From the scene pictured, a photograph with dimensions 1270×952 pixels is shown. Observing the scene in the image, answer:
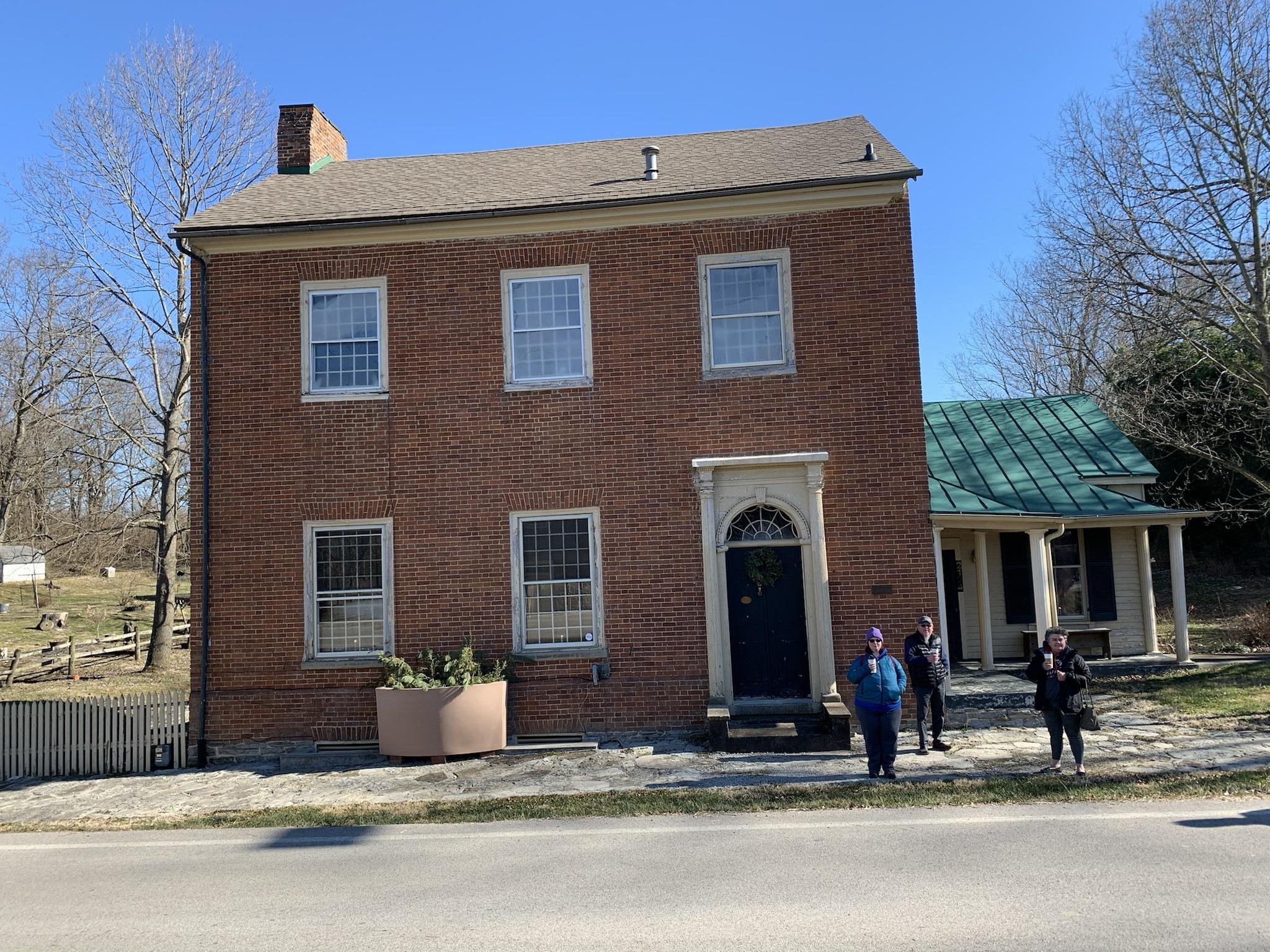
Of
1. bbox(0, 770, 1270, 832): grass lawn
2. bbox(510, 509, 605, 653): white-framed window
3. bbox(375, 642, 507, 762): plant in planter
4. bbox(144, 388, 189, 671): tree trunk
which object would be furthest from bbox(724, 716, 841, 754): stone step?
bbox(144, 388, 189, 671): tree trunk

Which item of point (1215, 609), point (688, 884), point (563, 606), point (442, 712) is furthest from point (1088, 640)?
point (688, 884)

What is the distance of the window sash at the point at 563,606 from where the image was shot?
41.5 ft

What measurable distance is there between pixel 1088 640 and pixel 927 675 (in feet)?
27.3

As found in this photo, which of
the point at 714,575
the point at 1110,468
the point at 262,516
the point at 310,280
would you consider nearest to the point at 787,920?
the point at 714,575

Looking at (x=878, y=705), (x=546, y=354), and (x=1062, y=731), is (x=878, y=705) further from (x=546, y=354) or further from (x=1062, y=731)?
(x=546, y=354)

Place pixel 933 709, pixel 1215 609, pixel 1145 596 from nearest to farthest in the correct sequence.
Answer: pixel 933 709 → pixel 1145 596 → pixel 1215 609

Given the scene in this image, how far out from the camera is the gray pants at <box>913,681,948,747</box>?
11.0 metres

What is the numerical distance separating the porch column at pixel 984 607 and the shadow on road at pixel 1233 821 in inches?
345

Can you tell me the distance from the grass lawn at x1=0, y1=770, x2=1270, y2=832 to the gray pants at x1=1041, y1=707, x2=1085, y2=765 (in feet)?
1.00

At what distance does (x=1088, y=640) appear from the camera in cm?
1753

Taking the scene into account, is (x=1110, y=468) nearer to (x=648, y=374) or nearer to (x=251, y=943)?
(x=648, y=374)

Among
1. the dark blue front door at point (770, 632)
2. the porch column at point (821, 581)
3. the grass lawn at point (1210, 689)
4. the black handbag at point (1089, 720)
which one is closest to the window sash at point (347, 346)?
the dark blue front door at point (770, 632)

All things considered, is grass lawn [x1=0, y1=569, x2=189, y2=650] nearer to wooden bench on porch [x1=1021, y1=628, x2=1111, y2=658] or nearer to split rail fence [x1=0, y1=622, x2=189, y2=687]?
split rail fence [x1=0, y1=622, x2=189, y2=687]

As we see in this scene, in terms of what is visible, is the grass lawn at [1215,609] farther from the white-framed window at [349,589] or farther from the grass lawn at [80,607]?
the grass lawn at [80,607]
